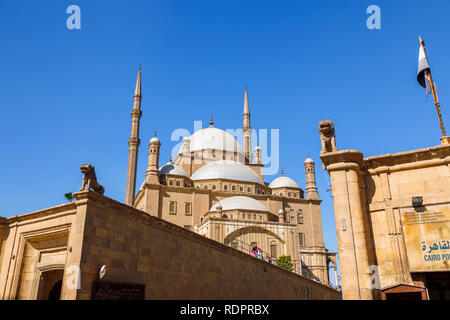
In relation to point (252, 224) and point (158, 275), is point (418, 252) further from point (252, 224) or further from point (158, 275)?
point (252, 224)

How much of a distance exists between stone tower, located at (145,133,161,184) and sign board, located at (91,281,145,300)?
105ft

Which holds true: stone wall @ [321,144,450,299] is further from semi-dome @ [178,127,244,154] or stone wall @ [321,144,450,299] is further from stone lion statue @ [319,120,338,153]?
semi-dome @ [178,127,244,154]

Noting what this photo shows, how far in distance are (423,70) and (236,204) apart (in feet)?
88.9

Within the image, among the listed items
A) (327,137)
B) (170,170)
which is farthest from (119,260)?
(170,170)

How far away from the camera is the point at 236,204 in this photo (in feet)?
126

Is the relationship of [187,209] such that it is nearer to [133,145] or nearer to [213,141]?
[133,145]

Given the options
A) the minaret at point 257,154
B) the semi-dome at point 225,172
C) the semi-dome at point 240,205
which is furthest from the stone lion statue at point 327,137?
the minaret at point 257,154


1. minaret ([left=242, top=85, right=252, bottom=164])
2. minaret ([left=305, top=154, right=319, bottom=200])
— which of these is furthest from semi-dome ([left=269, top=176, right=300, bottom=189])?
minaret ([left=242, top=85, right=252, bottom=164])

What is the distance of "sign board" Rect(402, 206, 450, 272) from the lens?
9790 millimetres

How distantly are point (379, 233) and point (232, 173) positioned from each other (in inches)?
1413

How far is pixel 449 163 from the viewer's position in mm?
10477

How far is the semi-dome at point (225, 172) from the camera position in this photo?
1813 inches

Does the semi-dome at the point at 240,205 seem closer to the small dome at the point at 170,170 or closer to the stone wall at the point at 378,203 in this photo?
the small dome at the point at 170,170

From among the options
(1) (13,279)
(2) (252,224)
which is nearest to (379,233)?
(1) (13,279)
